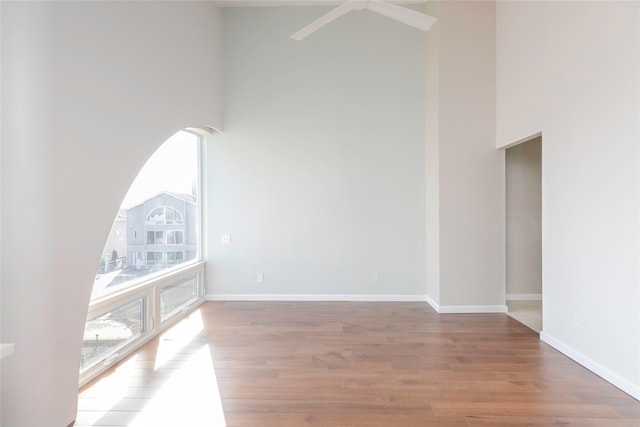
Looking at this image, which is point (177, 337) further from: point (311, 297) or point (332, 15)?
point (332, 15)

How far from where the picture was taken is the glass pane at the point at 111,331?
9.24 feet

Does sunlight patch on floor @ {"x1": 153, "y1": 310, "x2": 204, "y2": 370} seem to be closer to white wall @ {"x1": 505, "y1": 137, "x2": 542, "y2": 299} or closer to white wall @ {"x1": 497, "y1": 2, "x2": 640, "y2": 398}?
white wall @ {"x1": 497, "y1": 2, "x2": 640, "y2": 398}

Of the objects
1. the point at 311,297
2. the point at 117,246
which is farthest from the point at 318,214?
the point at 117,246

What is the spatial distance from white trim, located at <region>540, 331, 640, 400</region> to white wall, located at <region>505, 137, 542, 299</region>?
1654 mm

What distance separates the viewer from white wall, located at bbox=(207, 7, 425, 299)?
5008 mm

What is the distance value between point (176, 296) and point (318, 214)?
6.96 ft

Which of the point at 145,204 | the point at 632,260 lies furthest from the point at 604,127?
the point at 145,204

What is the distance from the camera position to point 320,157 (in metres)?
5.07

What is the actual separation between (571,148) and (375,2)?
6.78 feet

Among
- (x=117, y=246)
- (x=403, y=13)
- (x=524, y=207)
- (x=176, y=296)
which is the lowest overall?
(x=176, y=296)

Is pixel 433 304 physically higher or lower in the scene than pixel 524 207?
lower

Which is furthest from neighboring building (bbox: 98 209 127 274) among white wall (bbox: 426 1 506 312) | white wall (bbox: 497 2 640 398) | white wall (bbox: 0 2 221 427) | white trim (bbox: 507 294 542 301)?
white trim (bbox: 507 294 542 301)

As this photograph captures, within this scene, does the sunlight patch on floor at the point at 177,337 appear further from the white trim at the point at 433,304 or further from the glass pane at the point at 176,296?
the white trim at the point at 433,304

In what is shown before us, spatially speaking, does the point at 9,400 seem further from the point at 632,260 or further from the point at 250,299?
the point at 632,260
